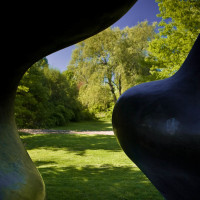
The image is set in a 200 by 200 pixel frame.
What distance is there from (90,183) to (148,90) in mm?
4119

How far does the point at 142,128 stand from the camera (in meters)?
2.02

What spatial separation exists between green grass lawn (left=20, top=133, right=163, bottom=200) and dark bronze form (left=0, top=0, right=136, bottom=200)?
2629mm

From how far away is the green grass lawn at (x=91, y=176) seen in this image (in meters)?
4.83

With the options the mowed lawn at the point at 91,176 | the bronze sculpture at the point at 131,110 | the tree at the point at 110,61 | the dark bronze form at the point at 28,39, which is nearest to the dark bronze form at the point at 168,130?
the bronze sculpture at the point at 131,110

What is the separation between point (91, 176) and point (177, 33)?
7830mm

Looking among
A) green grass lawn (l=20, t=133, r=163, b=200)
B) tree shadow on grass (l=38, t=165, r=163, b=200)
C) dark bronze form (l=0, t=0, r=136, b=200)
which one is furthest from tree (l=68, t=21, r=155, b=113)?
dark bronze form (l=0, t=0, r=136, b=200)

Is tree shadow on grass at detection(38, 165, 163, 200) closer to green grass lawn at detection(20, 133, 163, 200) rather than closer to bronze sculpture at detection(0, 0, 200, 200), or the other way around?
green grass lawn at detection(20, 133, 163, 200)

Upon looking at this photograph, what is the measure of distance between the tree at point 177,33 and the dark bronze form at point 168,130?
28.9ft

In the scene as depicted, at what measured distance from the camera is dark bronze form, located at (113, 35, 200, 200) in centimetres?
178

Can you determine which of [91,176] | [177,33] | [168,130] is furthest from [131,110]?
[177,33]

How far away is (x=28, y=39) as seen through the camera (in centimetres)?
209

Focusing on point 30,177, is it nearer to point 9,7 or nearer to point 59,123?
point 9,7

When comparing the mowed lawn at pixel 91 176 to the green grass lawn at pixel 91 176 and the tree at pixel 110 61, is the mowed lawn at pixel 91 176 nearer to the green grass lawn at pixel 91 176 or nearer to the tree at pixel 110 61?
the green grass lawn at pixel 91 176

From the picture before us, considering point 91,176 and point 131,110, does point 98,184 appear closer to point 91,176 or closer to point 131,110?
point 91,176
